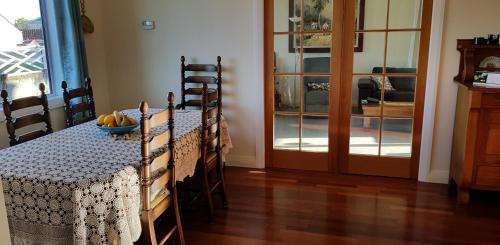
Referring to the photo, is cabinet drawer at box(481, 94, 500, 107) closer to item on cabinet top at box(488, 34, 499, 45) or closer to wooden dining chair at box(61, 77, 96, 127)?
item on cabinet top at box(488, 34, 499, 45)

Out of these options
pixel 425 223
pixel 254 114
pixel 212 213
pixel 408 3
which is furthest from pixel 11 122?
pixel 408 3

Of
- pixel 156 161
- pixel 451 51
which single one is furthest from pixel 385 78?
→ pixel 156 161

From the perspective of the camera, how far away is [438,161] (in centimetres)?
357

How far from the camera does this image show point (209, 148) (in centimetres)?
301

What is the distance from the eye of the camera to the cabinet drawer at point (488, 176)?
10.0ft

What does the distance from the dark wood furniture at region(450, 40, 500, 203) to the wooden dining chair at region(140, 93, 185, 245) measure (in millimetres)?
2321

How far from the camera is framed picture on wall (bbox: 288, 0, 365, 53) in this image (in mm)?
3574

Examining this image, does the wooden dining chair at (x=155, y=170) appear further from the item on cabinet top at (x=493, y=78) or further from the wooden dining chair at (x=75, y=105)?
the item on cabinet top at (x=493, y=78)

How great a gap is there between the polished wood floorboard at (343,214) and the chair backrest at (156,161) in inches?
24.8

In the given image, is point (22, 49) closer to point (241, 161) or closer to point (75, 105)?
point (75, 105)

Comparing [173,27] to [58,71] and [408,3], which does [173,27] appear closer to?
[58,71]

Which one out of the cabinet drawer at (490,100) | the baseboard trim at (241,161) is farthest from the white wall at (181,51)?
the cabinet drawer at (490,100)

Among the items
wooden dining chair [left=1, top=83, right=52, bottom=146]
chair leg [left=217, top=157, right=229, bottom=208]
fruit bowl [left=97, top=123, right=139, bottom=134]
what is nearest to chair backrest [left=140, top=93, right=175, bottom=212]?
fruit bowl [left=97, top=123, right=139, bottom=134]

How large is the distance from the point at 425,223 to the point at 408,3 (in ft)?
6.21
